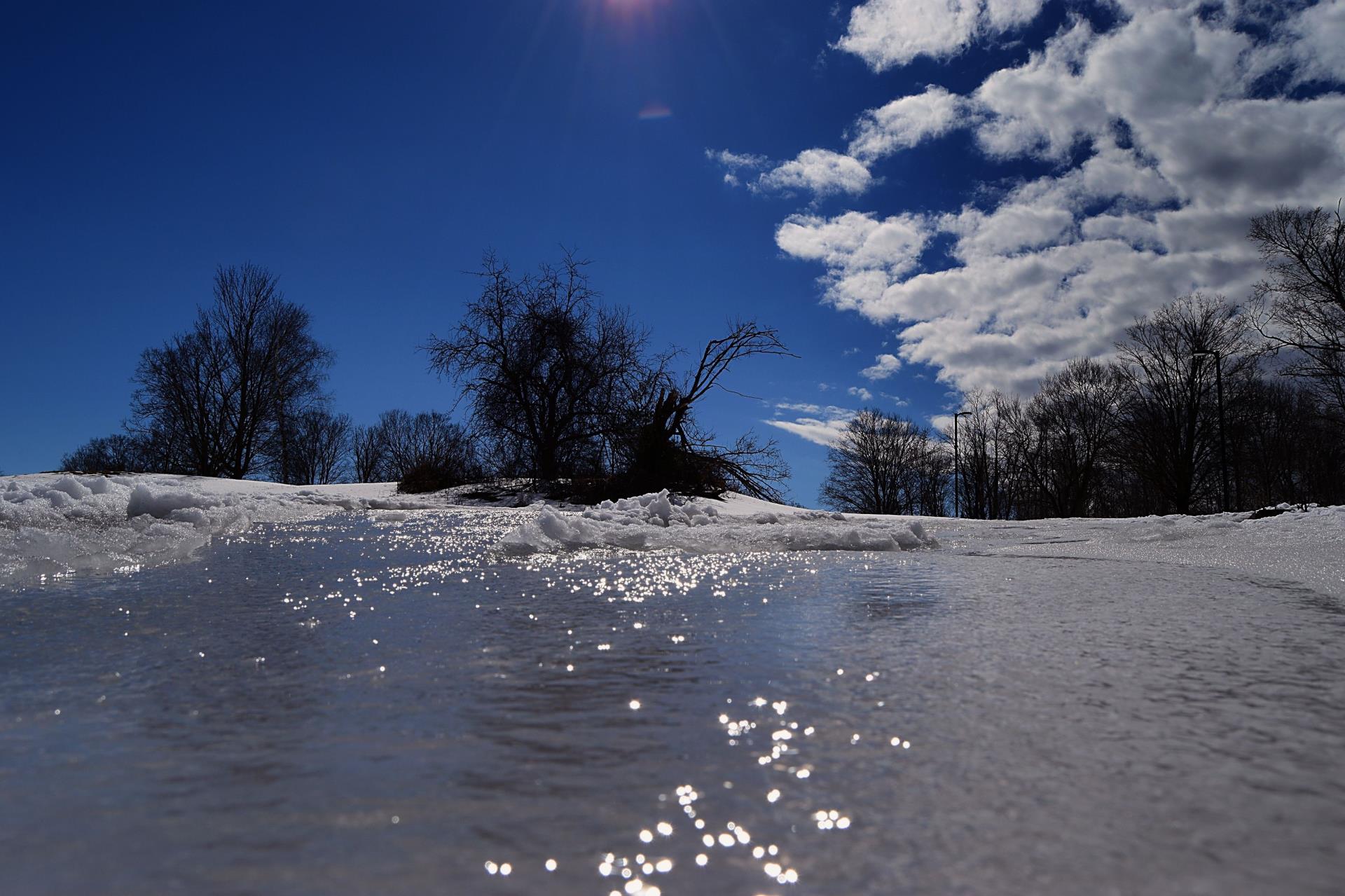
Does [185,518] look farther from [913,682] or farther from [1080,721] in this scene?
[1080,721]

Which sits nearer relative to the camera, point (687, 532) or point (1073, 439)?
point (687, 532)

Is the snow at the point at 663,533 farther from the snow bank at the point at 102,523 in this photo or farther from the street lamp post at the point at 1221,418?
the street lamp post at the point at 1221,418

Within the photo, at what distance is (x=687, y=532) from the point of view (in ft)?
14.1

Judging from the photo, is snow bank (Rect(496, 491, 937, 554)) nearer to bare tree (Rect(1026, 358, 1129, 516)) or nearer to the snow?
the snow

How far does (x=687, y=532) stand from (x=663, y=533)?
0.17 meters

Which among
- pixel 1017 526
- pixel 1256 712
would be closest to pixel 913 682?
pixel 1256 712

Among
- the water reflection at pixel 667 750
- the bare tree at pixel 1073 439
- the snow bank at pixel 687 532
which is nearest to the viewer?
the water reflection at pixel 667 750

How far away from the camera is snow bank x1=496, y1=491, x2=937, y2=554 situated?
3691mm

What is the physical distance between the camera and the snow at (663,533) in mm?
2738

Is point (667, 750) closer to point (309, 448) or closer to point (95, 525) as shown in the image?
point (95, 525)

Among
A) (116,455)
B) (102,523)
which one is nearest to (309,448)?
(116,455)

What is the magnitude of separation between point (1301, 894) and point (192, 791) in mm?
1078

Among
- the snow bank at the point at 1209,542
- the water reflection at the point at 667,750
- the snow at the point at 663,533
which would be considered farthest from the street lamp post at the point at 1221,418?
the water reflection at the point at 667,750

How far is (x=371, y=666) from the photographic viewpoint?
1.26m
